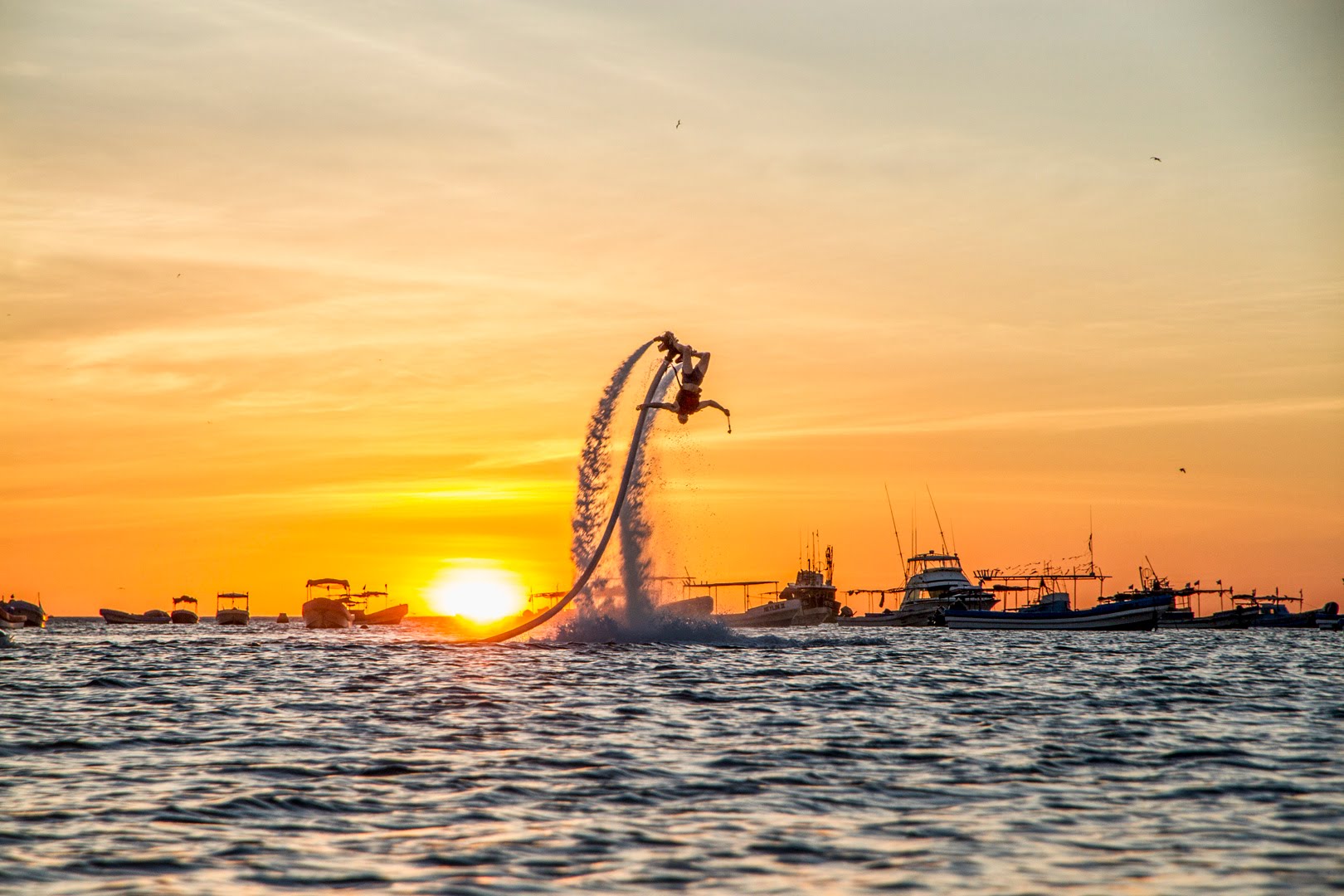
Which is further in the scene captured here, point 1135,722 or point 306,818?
point 1135,722

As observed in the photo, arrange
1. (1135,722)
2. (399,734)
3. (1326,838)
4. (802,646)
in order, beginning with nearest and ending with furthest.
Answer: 1. (1326,838)
2. (399,734)
3. (1135,722)
4. (802,646)

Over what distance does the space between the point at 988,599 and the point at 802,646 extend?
108006 mm

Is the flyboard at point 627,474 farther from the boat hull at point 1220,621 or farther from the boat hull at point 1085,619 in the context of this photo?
the boat hull at point 1220,621

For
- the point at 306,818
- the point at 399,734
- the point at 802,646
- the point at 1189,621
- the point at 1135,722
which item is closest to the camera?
the point at 306,818

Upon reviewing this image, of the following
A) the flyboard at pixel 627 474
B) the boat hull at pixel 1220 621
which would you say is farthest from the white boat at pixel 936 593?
the flyboard at pixel 627 474

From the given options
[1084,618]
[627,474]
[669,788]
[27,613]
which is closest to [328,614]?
[27,613]

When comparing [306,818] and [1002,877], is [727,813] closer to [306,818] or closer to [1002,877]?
[1002,877]

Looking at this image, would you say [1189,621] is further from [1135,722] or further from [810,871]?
[810,871]

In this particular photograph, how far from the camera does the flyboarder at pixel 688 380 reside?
163ft

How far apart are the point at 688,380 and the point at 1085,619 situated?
9466cm

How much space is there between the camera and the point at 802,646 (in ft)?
233

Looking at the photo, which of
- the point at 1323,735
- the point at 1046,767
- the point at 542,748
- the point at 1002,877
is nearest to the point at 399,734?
the point at 542,748

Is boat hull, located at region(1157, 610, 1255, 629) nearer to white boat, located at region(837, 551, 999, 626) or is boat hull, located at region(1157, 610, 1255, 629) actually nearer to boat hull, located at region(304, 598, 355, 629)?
white boat, located at region(837, 551, 999, 626)

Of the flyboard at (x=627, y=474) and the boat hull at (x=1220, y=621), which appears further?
the boat hull at (x=1220, y=621)
